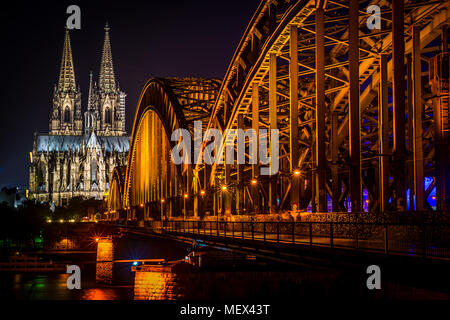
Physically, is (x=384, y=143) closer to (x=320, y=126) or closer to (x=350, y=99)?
(x=350, y=99)

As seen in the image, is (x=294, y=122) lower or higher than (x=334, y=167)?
higher

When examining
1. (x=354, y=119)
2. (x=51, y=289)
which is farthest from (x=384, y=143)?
(x=51, y=289)

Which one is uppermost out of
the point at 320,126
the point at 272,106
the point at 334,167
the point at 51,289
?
the point at 272,106

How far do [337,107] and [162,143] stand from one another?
46.3 metres

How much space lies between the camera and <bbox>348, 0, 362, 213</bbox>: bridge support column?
24953mm

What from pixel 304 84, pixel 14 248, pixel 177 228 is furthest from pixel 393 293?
pixel 14 248

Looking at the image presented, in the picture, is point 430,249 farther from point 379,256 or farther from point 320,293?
point 320,293

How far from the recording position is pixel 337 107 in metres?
40.5

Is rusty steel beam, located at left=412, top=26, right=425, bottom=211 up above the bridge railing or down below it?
above

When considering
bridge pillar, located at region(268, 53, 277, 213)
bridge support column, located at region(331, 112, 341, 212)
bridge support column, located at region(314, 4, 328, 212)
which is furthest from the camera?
bridge pillar, located at region(268, 53, 277, 213)

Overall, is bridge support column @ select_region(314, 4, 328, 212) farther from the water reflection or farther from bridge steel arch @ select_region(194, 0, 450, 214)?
the water reflection

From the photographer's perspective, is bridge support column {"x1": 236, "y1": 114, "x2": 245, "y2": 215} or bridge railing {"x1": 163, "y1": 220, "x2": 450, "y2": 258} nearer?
bridge railing {"x1": 163, "y1": 220, "x2": 450, "y2": 258}

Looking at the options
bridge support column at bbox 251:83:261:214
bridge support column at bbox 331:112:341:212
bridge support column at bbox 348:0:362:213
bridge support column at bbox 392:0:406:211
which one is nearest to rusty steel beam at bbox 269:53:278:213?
bridge support column at bbox 251:83:261:214

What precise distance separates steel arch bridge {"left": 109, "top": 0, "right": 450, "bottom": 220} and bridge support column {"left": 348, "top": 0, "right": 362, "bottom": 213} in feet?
0.12
